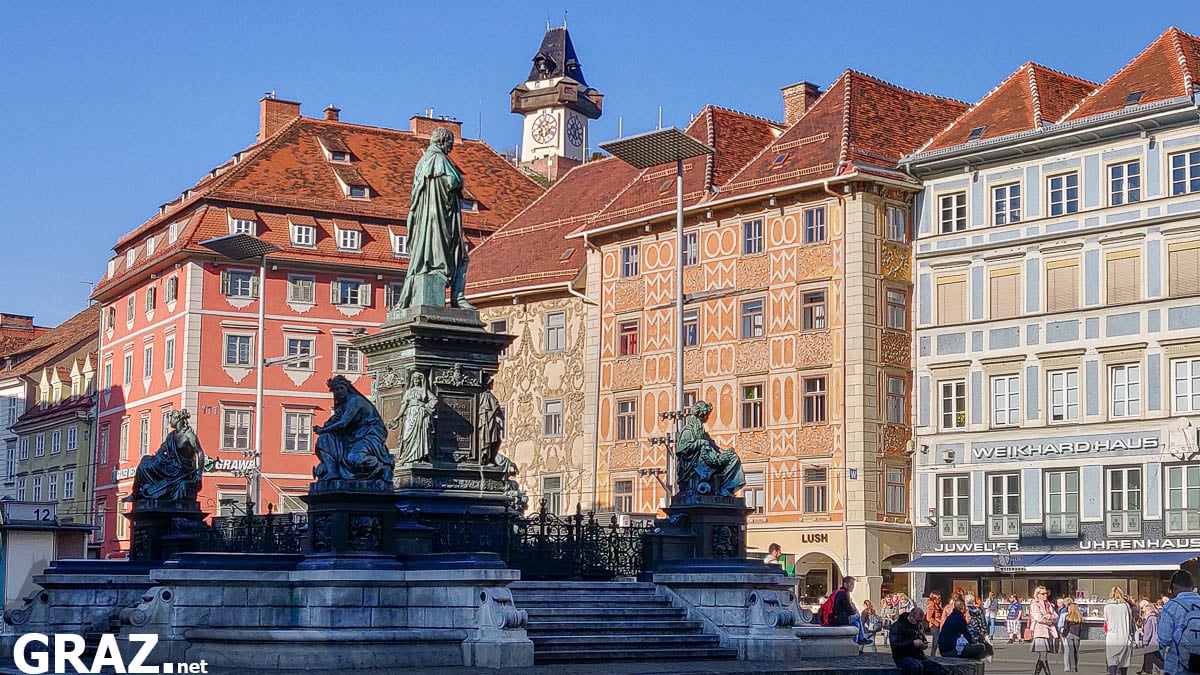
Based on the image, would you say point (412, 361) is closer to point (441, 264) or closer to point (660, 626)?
point (441, 264)

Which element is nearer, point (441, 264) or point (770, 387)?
point (441, 264)

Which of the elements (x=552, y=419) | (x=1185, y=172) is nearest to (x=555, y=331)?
(x=552, y=419)

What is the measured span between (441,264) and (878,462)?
2662 centimetres

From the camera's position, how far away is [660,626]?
24656mm

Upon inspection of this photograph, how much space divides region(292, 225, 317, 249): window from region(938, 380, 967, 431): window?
84.0 feet

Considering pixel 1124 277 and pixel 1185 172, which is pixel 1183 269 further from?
pixel 1185 172

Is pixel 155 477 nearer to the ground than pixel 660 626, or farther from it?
farther from it

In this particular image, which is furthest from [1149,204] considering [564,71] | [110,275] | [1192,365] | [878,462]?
[564,71]

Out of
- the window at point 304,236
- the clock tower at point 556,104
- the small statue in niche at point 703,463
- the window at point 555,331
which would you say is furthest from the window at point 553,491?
the clock tower at point 556,104

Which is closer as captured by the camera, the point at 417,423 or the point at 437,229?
the point at 417,423

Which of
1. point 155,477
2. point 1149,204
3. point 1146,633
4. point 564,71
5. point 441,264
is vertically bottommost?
point 1146,633

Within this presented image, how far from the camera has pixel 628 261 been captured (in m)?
60.0

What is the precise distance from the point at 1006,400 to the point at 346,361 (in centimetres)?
2693

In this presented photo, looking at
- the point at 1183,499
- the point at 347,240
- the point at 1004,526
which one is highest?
the point at 347,240
